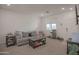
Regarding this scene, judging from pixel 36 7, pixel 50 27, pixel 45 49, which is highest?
pixel 36 7

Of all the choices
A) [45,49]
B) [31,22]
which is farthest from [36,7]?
[45,49]

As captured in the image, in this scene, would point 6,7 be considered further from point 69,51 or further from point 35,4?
point 69,51

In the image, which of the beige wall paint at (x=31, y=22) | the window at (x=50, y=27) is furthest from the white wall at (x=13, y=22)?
the window at (x=50, y=27)

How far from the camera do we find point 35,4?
1.89 m

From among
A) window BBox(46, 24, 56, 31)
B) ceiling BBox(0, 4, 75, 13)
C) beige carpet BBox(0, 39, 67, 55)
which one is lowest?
beige carpet BBox(0, 39, 67, 55)

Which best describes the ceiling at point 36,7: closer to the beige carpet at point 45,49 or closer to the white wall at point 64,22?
the white wall at point 64,22

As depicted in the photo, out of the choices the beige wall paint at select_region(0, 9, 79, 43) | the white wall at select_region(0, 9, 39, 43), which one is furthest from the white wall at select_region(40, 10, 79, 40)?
the white wall at select_region(0, 9, 39, 43)

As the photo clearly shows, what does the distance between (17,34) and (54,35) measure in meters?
0.63

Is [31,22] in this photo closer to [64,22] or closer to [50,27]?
[50,27]

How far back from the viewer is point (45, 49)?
1.90 metres

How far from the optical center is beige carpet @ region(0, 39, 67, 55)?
6.19 ft

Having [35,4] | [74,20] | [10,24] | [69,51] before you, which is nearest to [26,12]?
[35,4]

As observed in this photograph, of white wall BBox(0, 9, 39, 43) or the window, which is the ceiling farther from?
the window

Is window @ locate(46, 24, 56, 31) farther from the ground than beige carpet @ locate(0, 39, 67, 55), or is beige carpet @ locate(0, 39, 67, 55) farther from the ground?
window @ locate(46, 24, 56, 31)
